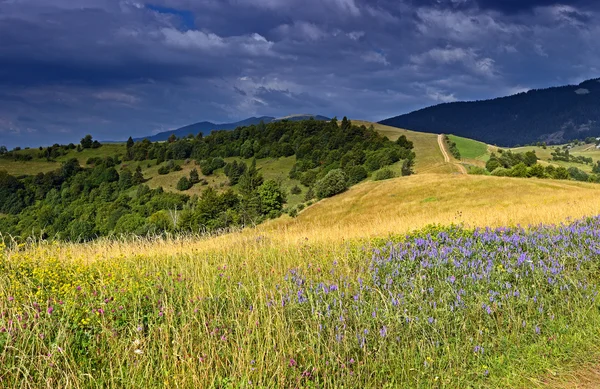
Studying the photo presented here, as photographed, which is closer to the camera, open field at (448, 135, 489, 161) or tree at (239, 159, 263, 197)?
open field at (448, 135, 489, 161)

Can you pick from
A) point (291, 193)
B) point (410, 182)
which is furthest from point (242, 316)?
point (291, 193)

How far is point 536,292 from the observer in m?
5.69

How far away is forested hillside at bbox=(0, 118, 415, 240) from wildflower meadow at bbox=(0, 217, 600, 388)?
68.3 meters

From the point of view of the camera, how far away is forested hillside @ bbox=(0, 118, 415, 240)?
100688 mm

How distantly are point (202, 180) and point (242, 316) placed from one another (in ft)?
503

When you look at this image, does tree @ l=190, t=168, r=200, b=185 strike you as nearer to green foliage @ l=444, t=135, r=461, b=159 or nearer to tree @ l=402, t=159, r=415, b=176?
tree @ l=402, t=159, r=415, b=176

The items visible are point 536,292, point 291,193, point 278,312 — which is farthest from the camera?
point 291,193

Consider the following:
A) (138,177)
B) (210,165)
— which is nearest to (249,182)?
(210,165)

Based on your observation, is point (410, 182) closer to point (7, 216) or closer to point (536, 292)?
point (536, 292)

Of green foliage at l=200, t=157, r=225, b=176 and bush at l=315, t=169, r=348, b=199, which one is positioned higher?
green foliage at l=200, t=157, r=225, b=176

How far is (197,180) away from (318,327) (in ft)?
509

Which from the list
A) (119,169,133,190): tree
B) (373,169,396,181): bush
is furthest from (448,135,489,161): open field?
(119,169,133,190): tree

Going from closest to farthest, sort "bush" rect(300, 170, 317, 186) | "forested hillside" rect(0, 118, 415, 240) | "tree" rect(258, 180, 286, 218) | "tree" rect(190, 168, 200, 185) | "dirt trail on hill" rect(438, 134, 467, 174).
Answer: "dirt trail on hill" rect(438, 134, 467, 174)
"tree" rect(258, 180, 286, 218)
"forested hillside" rect(0, 118, 415, 240)
"bush" rect(300, 170, 317, 186)
"tree" rect(190, 168, 200, 185)

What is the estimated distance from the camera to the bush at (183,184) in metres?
147
